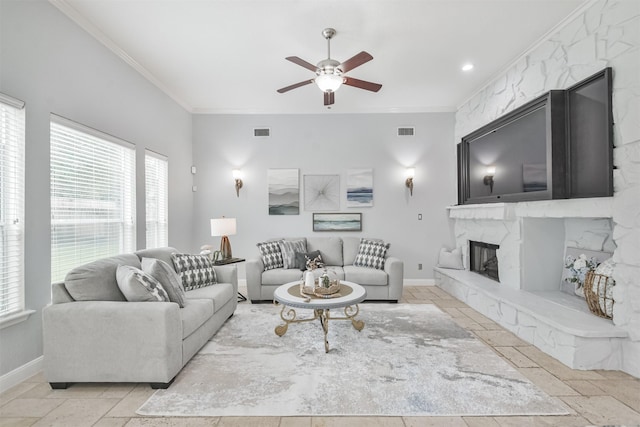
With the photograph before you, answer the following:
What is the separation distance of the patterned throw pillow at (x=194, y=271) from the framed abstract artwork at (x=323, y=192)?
2.29 metres

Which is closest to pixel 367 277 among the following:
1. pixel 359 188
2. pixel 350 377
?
pixel 359 188

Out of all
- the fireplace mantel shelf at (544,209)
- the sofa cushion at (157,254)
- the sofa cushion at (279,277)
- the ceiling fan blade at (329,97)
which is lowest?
the sofa cushion at (279,277)

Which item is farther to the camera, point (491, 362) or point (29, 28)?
point (491, 362)

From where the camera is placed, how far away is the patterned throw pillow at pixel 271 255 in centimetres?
458

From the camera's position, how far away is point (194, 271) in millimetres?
3445

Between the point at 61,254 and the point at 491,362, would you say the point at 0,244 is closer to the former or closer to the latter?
the point at 61,254

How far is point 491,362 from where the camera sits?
2.61 m

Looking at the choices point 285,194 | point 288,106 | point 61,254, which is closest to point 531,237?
point 285,194

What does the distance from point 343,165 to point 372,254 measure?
1738 millimetres

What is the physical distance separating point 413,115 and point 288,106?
227cm

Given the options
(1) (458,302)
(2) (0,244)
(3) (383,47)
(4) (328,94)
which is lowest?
(1) (458,302)

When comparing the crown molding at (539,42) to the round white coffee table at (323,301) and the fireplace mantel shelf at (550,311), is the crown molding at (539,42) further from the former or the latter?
the round white coffee table at (323,301)

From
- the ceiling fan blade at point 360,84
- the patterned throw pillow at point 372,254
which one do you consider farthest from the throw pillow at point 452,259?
the ceiling fan blade at point 360,84

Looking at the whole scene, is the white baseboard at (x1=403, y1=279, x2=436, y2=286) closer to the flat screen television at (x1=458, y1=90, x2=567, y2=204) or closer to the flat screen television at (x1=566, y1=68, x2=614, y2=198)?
the flat screen television at (x1=458, y1=90, x2=567, y2=204)
